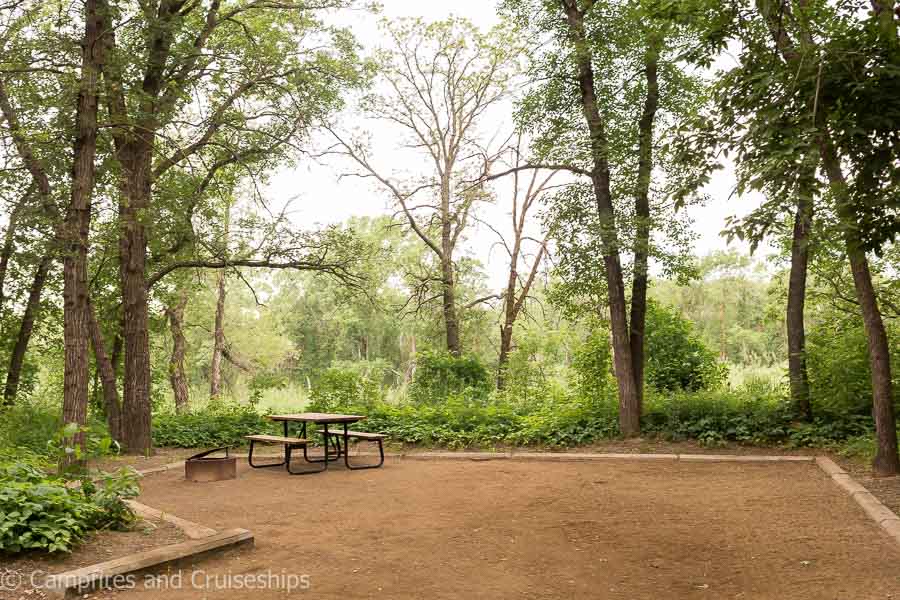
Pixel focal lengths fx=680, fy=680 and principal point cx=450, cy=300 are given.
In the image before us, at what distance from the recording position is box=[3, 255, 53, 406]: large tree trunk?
12.8m

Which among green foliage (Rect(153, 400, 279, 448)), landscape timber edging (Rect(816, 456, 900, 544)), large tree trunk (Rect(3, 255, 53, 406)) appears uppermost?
large tree trunk (Rect(3, 255, 53, 406))

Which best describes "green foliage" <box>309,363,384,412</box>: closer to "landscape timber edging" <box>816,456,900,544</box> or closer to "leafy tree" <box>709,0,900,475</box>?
"landscape timber edging" <box>816,456,900,544</box>

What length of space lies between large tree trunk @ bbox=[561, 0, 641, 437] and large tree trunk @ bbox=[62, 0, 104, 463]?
21.1 feet

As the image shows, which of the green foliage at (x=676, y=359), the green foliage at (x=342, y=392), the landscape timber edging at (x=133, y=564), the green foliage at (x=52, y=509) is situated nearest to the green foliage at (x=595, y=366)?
the green foliage at (x=676, y=359)

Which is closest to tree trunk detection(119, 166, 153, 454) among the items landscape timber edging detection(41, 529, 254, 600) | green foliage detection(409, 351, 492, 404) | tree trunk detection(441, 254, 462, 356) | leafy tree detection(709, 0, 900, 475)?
green foliage detection(409, 351, 492, 404)

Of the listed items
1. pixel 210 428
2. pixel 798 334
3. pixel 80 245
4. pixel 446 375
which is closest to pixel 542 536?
pixel 80 245

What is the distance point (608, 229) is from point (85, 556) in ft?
25.5

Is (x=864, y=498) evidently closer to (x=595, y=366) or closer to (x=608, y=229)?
(x=608, y=229)

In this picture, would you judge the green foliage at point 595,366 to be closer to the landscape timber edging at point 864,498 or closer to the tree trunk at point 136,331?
the landscape timber edging at point 864,498

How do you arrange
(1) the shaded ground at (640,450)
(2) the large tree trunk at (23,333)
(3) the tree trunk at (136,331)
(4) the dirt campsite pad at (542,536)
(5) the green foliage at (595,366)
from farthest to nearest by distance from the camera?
(2) the large tree trunk at (23,333)
(5) the green foliage at (595,366)
(3) the tree trunk at (136,331)
(1) the shaded ground at (640,450)
(4) the dirt campsite pad at (542,536)

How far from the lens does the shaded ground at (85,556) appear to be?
148 inches

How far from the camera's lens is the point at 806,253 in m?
9.33

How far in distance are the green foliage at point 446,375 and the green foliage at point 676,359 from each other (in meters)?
3.44

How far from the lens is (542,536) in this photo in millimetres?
5129
